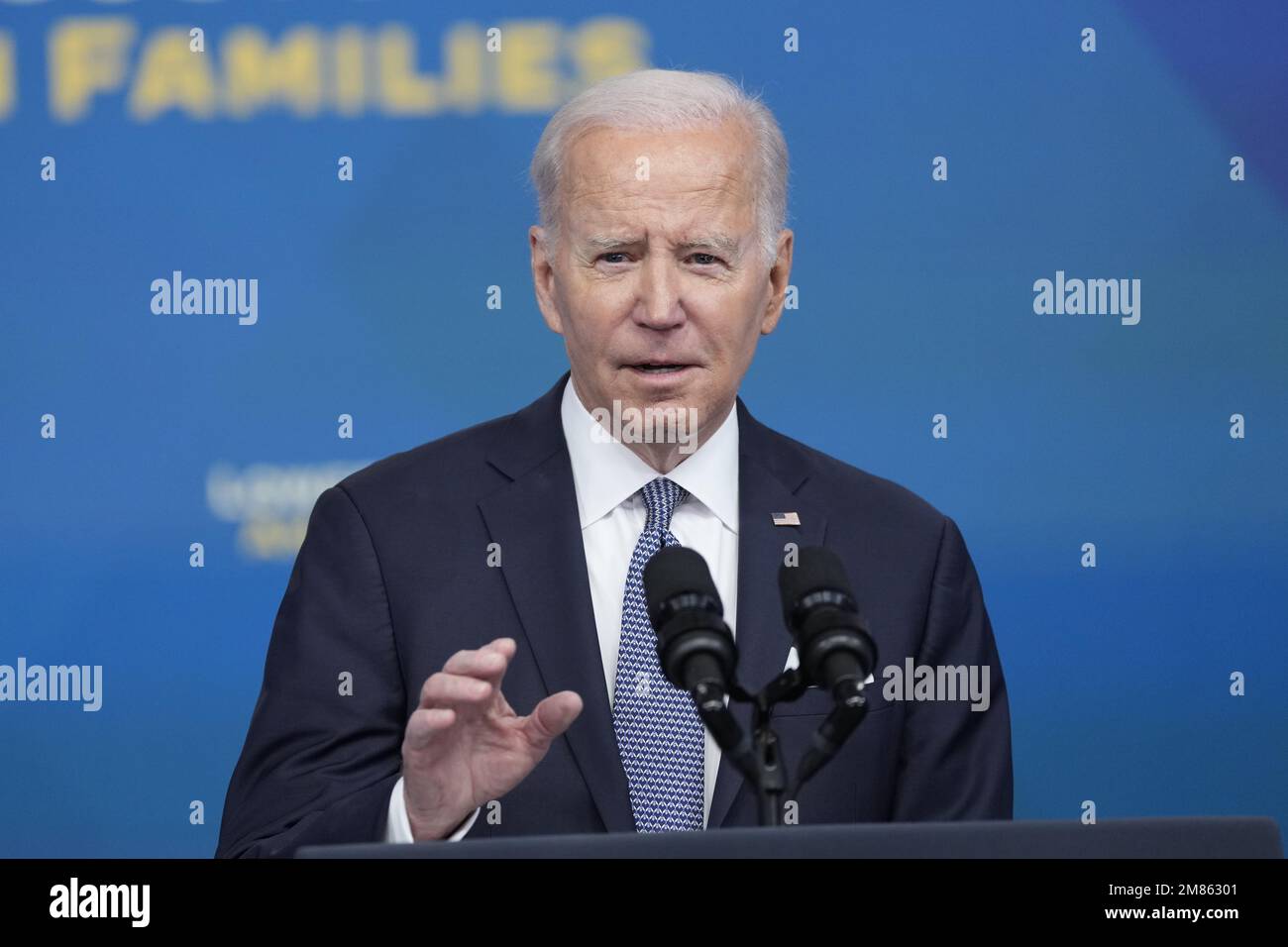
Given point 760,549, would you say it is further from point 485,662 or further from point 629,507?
point 485,662

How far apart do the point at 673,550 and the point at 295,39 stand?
194 cm

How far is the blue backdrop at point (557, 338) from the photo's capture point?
3.02m

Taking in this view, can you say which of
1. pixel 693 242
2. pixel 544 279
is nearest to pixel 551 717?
pixel 693 242

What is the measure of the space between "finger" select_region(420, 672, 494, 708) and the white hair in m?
0.96

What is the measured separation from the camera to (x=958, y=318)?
3.06 meters

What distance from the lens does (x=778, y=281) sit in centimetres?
249

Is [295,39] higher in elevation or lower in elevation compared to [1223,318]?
higher

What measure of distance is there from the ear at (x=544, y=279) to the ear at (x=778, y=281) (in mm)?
325

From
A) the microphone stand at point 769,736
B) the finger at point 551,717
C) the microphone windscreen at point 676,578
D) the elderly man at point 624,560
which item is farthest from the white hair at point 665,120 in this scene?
the microphone stand at point 769,736

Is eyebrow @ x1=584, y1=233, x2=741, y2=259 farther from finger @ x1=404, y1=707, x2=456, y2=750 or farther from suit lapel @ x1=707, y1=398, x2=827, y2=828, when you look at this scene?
finger @ x1=404, y1=707, x2=456, y2=750

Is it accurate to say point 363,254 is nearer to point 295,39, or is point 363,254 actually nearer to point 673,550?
point 295,39
